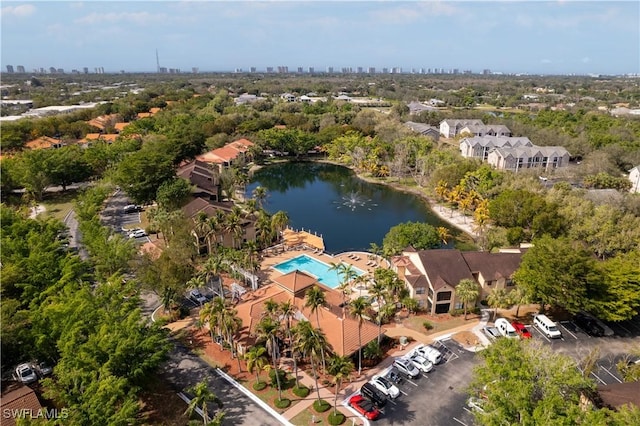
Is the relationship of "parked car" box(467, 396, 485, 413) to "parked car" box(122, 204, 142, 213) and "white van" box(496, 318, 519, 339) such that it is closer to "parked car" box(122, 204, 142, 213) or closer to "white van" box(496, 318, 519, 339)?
"white van" box(496, 318, 519, 339)

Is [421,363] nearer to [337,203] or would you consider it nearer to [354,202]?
[337,203]

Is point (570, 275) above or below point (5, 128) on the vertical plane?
below

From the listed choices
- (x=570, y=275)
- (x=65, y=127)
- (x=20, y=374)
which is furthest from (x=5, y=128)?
(x=570, y=275)

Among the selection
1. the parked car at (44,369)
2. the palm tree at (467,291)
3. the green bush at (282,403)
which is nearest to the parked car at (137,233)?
the parked car at (44,369)

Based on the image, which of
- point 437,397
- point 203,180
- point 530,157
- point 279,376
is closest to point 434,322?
point 437,397

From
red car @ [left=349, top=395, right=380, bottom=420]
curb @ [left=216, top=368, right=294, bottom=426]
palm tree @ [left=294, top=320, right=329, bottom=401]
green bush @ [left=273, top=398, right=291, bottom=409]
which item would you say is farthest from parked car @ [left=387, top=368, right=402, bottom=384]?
curb @ [left=216, top=368, right=294, bottom=426]

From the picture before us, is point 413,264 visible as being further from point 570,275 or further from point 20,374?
point 20,374
